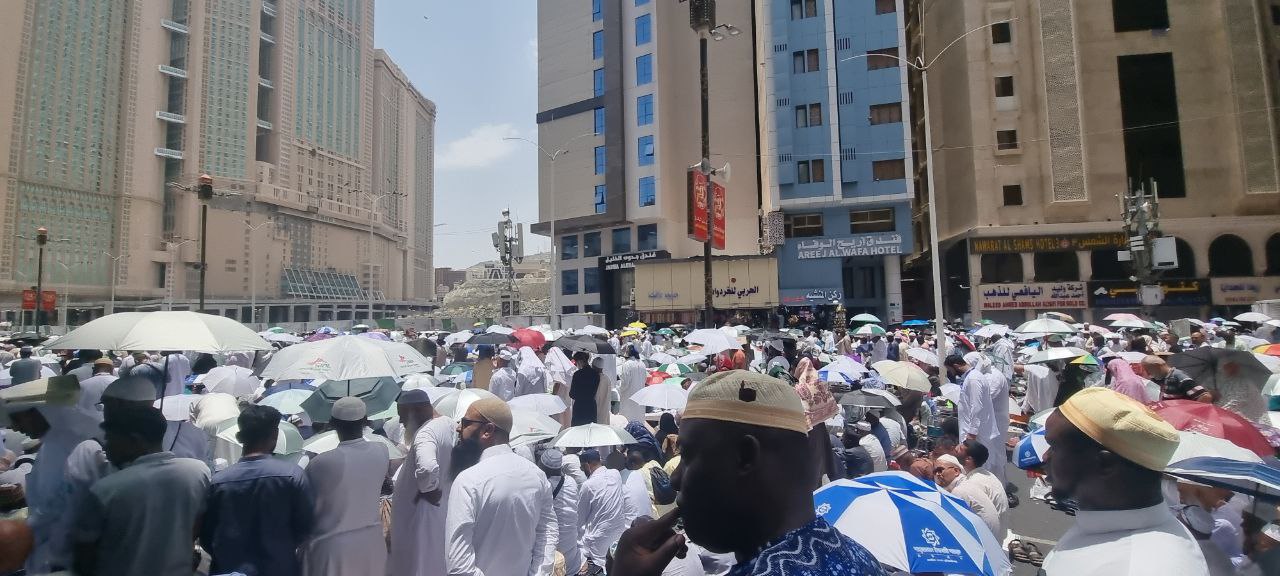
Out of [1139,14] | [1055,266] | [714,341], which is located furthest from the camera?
[1139,14]

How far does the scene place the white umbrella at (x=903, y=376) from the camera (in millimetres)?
8680

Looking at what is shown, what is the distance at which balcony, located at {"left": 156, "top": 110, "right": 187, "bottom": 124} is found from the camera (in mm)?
50628

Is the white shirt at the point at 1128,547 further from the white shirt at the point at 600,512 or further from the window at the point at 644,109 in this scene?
the window at the point at 644,109

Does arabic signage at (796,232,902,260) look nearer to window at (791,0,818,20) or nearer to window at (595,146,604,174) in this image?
window at (791,0,818,20)

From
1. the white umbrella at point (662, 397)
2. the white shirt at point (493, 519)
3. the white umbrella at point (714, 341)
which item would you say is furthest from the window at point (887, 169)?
the white shirt at point (493, 519)

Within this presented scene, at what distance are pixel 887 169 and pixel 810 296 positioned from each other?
8859 millimetres

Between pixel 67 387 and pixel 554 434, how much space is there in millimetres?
3488

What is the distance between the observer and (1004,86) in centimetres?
3750

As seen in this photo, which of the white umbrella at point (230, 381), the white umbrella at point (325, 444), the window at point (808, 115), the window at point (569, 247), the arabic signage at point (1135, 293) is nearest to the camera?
the white umbrella at point (325, 444)

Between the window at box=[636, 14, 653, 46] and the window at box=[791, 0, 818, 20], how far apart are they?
10.6 m

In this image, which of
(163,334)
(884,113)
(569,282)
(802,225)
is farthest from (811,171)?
(163,334)

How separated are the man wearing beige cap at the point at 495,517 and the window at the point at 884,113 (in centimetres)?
3994

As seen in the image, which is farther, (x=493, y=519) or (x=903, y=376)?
(x=903, y=376)

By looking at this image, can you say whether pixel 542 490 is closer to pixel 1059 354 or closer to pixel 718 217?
pixel 1059 354
